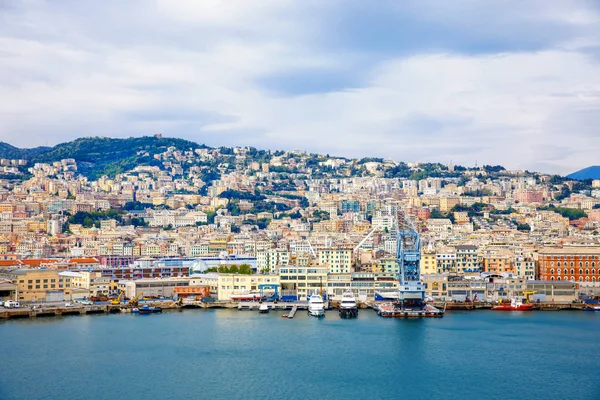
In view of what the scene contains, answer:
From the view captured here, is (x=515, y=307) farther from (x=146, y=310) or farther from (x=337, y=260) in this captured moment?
(x=146, y=310)

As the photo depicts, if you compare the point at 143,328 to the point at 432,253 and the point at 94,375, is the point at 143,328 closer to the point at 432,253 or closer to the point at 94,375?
the point at 94,375

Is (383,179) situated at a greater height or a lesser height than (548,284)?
greater

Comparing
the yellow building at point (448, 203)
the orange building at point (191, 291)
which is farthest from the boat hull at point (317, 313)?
the yellow building at point (448, 203)

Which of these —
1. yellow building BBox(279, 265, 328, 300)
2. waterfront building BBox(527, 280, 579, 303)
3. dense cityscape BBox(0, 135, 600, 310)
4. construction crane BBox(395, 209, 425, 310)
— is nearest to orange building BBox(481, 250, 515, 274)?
dense cityscape BBox(0, 135, 600, 310)

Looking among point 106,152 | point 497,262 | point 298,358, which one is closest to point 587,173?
point 106,152

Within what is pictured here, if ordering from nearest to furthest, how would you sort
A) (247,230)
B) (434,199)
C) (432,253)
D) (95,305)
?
(95,305) < (432,253) < (247,230) < (434,199)

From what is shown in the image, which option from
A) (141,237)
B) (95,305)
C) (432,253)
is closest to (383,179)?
(141,237)
